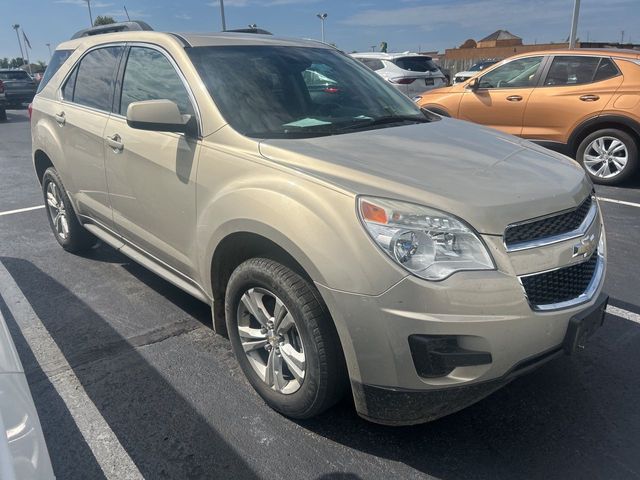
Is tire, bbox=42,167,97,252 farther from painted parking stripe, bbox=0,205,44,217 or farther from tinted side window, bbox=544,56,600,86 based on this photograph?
tinted side window, bbox=544,56,600,86

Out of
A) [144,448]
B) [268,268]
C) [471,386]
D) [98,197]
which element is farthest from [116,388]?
[471,386]

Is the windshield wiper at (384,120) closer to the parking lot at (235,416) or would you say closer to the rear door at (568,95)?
the parking lot at (235,416)

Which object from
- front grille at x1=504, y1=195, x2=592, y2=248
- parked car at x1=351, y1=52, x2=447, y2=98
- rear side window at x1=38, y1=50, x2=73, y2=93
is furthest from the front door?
parked car at x1=351, y1=52, x2=447, y2=98

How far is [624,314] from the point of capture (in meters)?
3.65

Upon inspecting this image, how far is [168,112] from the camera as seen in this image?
284 cm

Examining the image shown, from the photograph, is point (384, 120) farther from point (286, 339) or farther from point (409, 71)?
point (409, 71)

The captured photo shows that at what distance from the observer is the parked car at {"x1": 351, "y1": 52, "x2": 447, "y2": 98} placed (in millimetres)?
12922

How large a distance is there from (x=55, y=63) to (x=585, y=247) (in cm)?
457

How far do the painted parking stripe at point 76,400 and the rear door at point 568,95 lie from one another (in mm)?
6689

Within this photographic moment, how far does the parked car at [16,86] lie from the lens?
888 inches

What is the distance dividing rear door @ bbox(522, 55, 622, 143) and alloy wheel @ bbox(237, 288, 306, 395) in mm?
6188

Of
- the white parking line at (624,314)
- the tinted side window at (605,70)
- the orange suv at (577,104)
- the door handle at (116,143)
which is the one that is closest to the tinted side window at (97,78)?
the door handle at (116,143)

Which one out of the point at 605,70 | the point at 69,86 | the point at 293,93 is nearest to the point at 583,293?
the point at 293,93

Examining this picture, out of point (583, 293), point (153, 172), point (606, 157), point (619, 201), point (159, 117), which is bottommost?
point (619, 201)
